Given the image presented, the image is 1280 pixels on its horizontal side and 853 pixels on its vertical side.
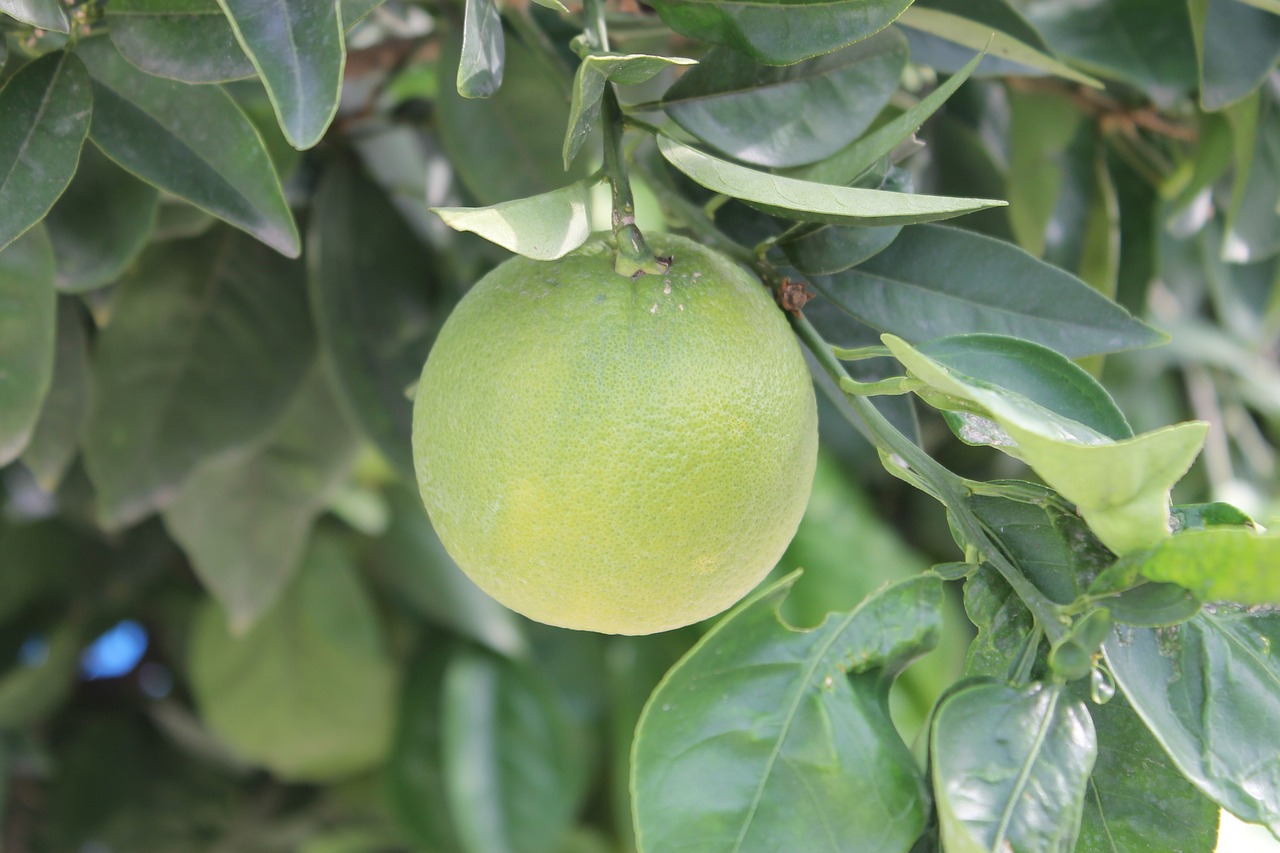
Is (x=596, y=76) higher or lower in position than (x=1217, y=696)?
higher

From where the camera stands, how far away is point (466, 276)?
0.84 m

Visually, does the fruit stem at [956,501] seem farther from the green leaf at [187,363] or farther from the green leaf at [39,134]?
the green leaf at [187,363]

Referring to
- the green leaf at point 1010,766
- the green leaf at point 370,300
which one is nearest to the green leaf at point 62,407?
the green leaf at point 370,300

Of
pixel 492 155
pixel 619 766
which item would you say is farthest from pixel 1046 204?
pixel 619 766

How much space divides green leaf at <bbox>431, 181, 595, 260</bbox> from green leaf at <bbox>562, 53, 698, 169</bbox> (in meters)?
0.02

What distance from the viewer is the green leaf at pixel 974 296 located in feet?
1.69

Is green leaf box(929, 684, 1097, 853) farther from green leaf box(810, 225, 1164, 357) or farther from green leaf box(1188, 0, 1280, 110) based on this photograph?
green leaf box(1188, 0, 1280, 110)

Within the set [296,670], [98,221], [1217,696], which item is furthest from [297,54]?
[296,670]

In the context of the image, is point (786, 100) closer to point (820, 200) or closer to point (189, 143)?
point (820, 200)

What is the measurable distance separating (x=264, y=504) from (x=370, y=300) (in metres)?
0.24

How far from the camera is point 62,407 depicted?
74 centimetres

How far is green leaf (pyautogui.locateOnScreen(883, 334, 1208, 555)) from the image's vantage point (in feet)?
1.08

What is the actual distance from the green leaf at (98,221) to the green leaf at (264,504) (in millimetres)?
320

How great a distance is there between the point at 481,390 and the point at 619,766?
35.2 inches
